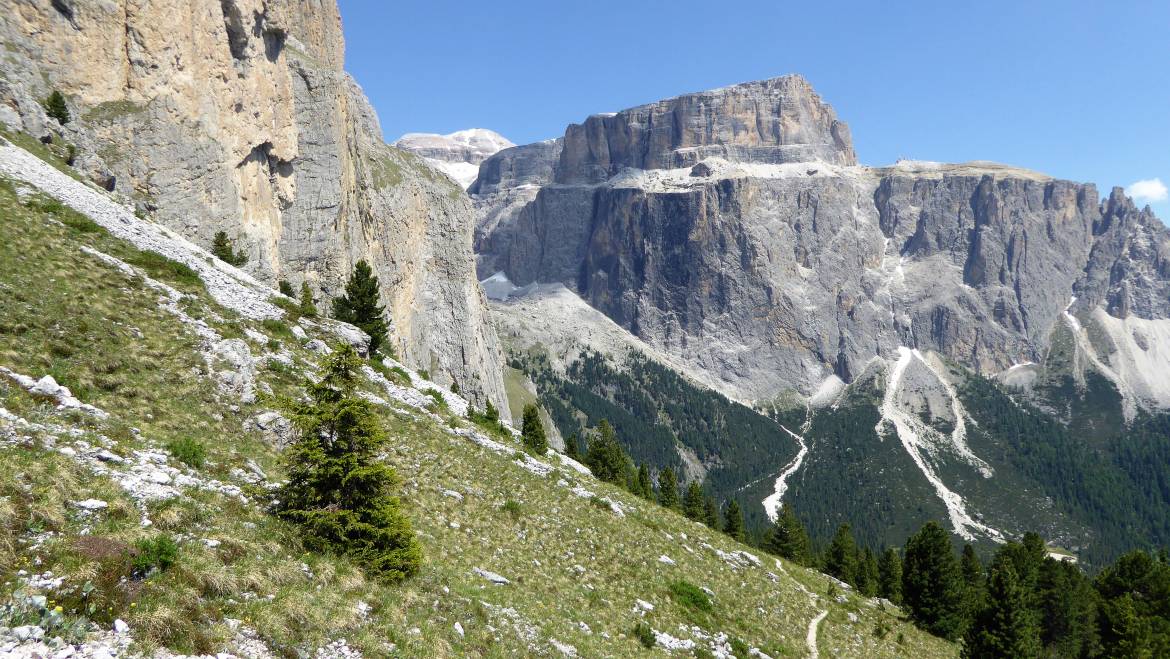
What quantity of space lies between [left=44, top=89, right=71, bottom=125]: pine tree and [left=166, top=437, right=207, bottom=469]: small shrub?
140 ft

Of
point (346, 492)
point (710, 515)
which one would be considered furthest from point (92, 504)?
point (710, 515)

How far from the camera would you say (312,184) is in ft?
270

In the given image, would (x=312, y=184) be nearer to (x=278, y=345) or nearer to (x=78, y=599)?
(x=278, y=345)

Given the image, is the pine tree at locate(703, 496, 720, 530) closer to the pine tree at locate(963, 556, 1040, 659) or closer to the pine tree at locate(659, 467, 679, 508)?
the pine tree at locate(659, 467, 679, 508)

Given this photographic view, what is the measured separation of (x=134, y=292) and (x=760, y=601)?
32.0 meters

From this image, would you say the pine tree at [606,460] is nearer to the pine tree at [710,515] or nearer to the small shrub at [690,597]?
the pine tree at [710,515]

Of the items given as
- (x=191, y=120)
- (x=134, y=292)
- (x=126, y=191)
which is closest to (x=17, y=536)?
(x=134, y=292)

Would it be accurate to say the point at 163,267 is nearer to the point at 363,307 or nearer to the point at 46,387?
the point at 46,387

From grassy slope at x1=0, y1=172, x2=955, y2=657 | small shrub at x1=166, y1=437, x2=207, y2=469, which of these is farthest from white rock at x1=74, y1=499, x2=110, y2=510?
small shrub at x1=166, y1=437, x2=207, y2=469

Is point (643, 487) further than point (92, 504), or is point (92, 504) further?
point (643, 487)

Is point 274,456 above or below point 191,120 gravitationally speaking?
below

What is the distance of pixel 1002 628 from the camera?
3788 cm

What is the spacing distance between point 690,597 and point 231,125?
68.9 metres

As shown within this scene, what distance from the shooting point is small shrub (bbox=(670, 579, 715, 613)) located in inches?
1025
